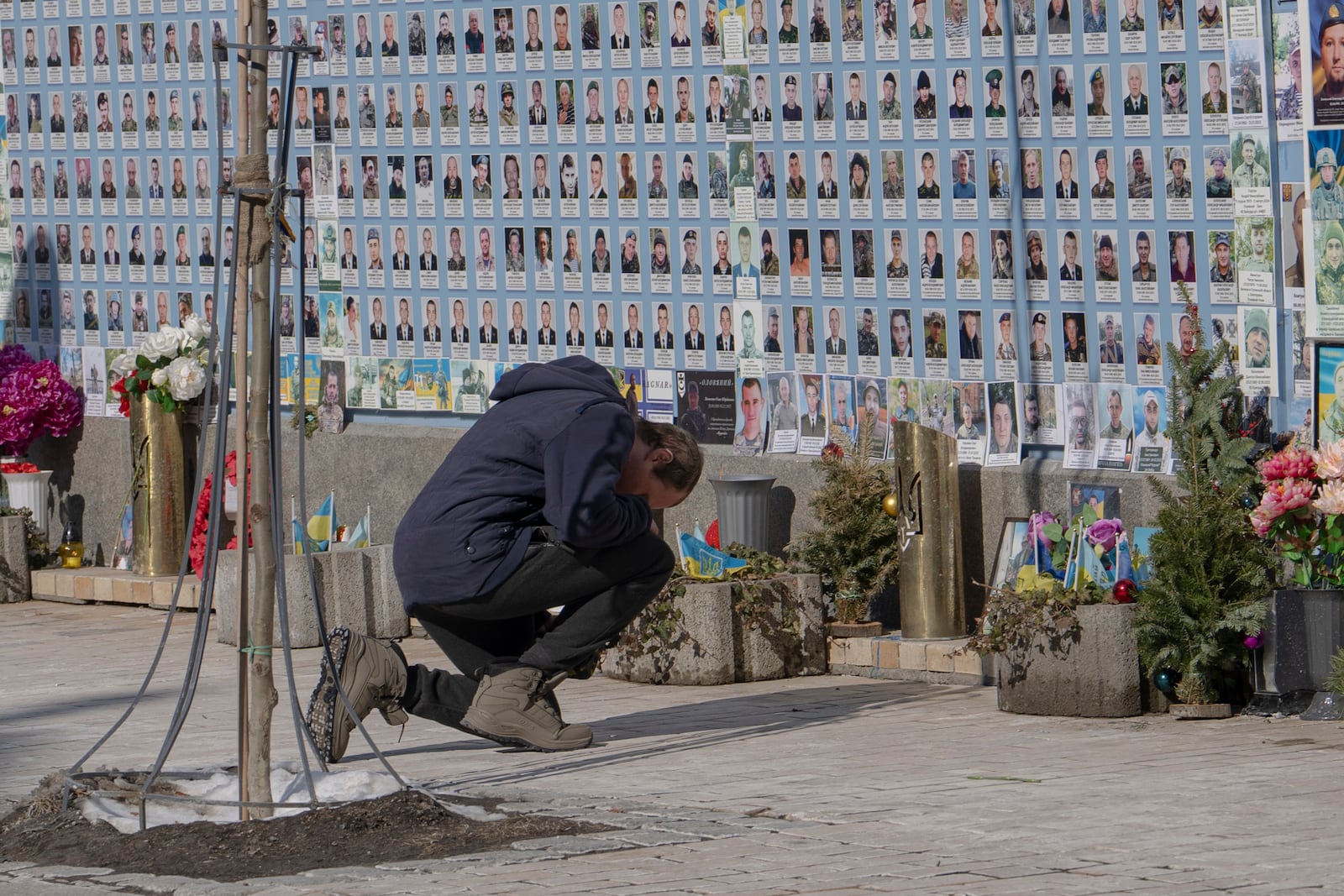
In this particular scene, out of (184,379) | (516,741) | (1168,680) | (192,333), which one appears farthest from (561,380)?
(192,333)

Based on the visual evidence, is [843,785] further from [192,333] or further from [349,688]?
[192,333]

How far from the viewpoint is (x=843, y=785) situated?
275 inches

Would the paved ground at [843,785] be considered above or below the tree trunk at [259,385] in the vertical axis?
below

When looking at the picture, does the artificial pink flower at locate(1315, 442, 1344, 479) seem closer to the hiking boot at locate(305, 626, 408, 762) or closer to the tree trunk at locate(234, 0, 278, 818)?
the hiking boot at locate(305, 626, 408, 762)

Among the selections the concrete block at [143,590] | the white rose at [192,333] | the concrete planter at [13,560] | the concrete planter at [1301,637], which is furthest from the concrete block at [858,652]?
the concrete planter at [13,560]

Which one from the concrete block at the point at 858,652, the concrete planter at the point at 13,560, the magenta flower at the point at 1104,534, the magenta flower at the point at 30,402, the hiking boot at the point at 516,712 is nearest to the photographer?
the hiking boot at the point at 516,712

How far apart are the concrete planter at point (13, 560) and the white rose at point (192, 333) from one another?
1.63 m

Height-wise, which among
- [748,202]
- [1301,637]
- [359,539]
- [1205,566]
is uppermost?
[748,202]

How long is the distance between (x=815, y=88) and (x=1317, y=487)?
11.7 feet

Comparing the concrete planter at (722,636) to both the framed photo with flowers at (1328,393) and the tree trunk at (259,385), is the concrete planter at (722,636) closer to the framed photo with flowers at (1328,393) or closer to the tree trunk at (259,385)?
the framed photo with flowers at (1328,393)

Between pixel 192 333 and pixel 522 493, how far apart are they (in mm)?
6368

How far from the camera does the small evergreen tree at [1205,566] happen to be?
8.37 meters

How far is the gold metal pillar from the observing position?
985 centimetres

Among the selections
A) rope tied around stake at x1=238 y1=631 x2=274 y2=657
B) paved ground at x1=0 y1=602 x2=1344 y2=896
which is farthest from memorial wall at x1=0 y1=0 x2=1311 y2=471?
rope tied around stake at x1=238 y1=631 x2=274 y2=657
